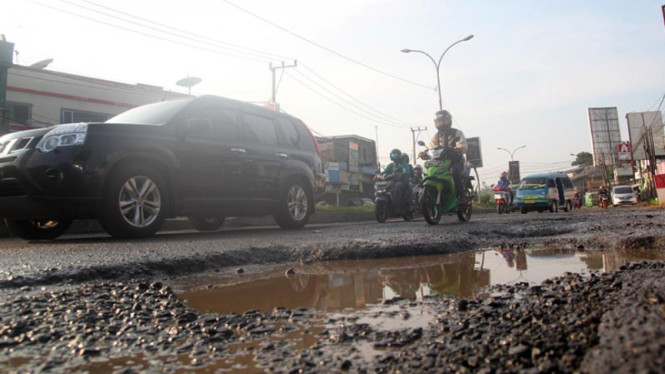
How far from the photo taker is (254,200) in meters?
6.20

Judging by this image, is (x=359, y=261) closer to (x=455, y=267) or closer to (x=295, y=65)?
(x=455, y=267)

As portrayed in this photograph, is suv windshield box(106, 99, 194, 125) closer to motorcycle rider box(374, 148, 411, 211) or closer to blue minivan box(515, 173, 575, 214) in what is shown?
motorcycle rider box(374, 148, 411, 211)

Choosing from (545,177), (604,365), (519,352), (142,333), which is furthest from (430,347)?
(545,177)

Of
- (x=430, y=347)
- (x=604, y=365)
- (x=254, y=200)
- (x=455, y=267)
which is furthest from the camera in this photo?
(x=254, y=200)

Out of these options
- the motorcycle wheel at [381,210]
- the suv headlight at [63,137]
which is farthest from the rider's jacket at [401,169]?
the suv headlight at [63,137]

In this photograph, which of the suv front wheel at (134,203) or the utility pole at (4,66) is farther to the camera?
the utility pole at (4,66)

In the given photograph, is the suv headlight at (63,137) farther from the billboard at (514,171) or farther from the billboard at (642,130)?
the billboard at (642,130)

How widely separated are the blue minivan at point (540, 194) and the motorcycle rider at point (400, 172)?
33.8 feet

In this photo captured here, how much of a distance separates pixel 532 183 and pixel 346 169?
1022 inches

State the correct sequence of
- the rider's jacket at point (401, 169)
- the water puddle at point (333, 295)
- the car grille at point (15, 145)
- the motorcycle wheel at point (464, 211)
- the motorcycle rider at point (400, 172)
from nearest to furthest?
the water puddle at point (333, 295), the car grille at point (15, 145), the motorcycle wheel at point (464, 211), the motorcycle rider at point (400, 172), the rider's jacket at point (401, 169)

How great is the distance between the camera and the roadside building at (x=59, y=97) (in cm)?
1986

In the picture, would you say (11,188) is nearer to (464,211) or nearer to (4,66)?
(464,211)

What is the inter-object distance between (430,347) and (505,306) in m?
0.52

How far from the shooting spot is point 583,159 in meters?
99.8
